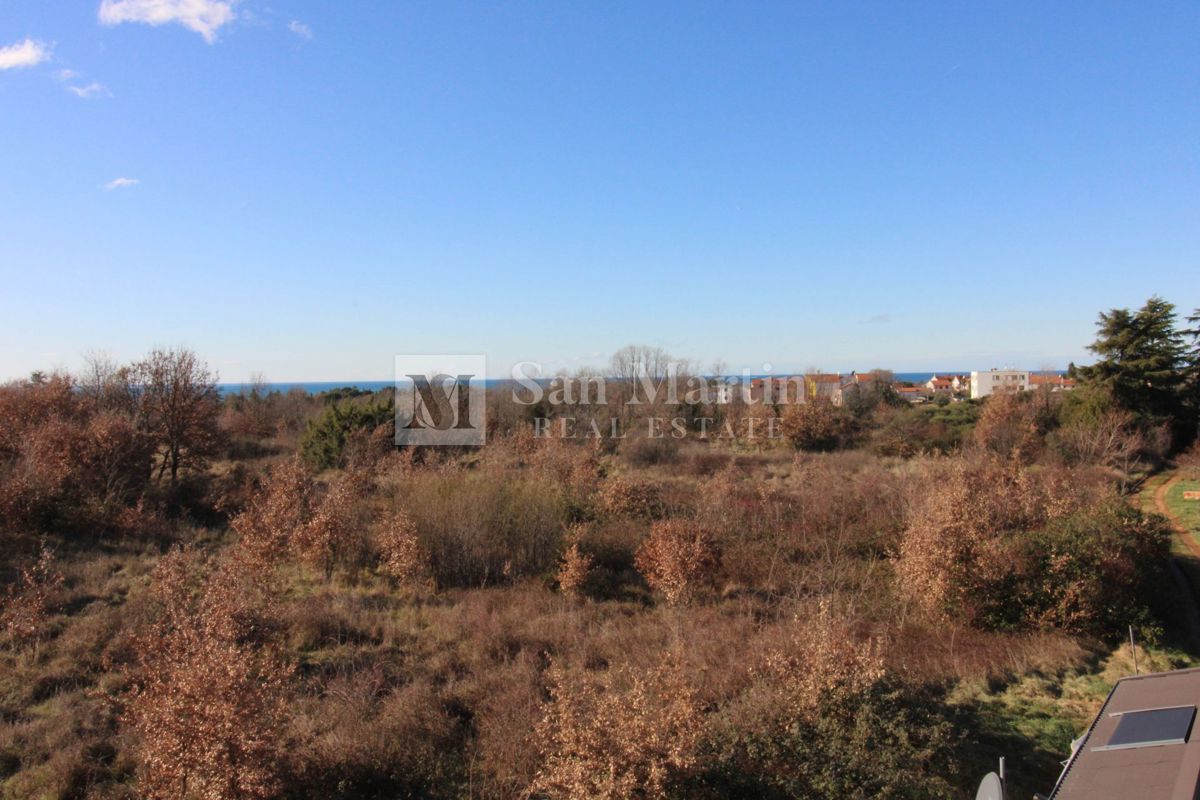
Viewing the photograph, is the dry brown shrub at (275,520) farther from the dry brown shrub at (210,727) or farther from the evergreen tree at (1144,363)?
the evergreen tree at (1144,363)

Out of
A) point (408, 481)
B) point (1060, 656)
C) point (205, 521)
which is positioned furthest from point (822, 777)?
point (205, 521)

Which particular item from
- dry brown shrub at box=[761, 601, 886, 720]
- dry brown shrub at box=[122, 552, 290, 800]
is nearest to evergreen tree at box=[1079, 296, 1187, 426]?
dry brown shrub at box=[761, 601, 886, 720]

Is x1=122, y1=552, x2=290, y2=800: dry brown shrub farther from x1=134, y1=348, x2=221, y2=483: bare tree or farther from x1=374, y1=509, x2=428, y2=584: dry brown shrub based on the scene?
x1=134, y1=348, x2=221, y2=483: bare tree

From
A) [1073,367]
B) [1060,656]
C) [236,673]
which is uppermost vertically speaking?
[1073,367]

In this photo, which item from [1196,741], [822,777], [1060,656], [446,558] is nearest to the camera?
[1196,741]

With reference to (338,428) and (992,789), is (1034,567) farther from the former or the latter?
(338,428)

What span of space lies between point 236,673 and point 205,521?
1234 cm

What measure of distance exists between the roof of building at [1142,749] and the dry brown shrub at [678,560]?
6.68 metres

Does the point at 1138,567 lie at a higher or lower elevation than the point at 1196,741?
lower

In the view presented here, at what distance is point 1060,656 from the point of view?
8781 millimetres

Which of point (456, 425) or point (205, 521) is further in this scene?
point (456, 425)

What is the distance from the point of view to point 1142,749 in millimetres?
3604

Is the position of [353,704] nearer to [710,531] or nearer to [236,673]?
[236,673]

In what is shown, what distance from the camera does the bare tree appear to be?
59.1 feet
